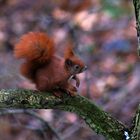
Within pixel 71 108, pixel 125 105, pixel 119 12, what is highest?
pixel 71 108

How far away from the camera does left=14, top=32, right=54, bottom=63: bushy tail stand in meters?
2.03

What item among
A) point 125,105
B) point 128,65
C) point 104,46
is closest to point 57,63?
point 125,105

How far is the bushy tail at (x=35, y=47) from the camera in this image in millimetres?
2031

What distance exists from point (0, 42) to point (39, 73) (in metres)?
3.86

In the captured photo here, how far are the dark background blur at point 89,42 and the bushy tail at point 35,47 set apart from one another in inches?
79.3

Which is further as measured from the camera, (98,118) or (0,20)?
(0,20)

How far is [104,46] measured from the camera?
5.87m

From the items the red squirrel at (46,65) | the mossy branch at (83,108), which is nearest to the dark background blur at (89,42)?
the red squirrel at (46,65)

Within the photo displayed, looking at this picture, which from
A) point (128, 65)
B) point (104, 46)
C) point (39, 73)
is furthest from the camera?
point (104, 46)

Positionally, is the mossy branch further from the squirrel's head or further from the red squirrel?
the squirrel's head

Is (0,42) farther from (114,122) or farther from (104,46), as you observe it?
(114,122)

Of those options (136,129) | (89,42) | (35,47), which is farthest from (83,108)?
(89,42)

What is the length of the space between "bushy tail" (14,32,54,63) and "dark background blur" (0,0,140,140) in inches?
79.3

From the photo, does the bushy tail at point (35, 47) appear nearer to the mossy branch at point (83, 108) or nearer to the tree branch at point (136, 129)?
the mossy branch at point (83, 108)
